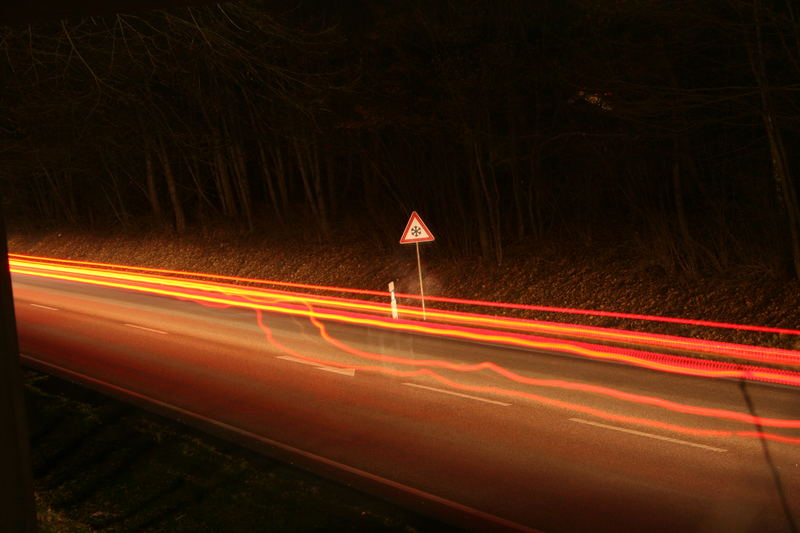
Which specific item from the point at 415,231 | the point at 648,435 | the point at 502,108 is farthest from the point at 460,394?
the point at 502,108

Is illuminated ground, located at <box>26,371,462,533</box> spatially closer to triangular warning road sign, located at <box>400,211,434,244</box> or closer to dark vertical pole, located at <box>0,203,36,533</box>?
dark vertical pole, located at <box>0,203,36,533</box>

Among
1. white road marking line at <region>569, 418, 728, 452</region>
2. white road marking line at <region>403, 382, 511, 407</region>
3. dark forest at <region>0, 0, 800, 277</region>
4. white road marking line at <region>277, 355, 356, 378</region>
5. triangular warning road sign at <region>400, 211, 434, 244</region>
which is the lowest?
white road marking line at <region>569, 418, 728, 452</region>

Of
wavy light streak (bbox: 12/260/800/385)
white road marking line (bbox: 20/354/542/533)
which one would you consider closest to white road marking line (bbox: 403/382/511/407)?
white road marking line (bbox: 20/354/542/533)

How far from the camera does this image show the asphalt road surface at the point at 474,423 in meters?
7.10

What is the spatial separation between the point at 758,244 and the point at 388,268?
10.7 metres

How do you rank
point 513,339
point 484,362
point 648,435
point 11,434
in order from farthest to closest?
1. point 513,339
2. point 484,362
3. point 648,435
4. point 11,434

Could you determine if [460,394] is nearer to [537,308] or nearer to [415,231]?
[537,308]

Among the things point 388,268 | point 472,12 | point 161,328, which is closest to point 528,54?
point 472,12

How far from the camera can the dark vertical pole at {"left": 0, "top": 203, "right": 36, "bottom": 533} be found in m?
2.97

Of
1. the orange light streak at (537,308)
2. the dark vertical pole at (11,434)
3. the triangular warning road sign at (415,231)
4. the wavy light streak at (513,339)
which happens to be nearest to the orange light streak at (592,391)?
the wavy light streak at (513,339)

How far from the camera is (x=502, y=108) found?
1905 centimetres

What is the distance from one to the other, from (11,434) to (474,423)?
742 centimetres

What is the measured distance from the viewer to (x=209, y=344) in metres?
15.6

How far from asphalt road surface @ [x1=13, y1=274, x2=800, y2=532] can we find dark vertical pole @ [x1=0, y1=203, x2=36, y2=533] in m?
4.49
